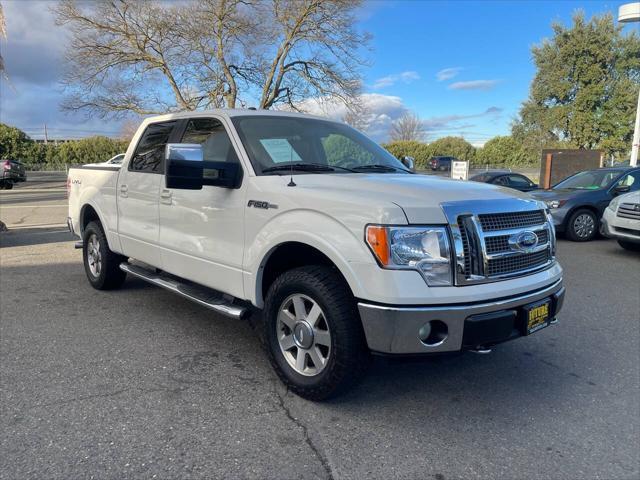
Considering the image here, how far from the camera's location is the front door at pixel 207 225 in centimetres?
378

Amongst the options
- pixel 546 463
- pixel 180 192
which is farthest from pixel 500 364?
pixel 180 192

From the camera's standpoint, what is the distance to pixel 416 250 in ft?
9.30

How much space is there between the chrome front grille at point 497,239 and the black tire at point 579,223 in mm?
7643

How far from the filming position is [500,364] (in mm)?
3996

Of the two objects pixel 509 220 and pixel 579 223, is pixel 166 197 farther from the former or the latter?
pixel 579 223

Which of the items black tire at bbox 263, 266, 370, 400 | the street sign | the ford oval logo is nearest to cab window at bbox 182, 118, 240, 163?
black tire at bbox 263, 266, 370, 400

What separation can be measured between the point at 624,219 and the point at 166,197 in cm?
738

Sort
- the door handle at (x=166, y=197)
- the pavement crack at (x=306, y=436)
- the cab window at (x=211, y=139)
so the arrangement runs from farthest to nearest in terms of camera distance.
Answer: the door handle at (x=166, y=197)
the cab window at (x=211, y=139)
the pavement crack at (x=306, y=436)

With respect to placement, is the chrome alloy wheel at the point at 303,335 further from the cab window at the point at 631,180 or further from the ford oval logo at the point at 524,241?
the cab window at the point at 631,180

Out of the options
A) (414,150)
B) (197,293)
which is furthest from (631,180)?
(414,150)

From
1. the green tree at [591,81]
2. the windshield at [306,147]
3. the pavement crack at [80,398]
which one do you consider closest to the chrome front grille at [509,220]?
the windshield at [306,147]

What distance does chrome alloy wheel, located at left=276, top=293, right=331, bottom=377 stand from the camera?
3172 mm

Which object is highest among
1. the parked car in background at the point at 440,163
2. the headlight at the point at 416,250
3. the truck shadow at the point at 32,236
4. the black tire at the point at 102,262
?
the parked car in background at the point at 440,163

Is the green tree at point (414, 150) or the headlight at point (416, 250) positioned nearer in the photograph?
the headlight at point (416, 250)
